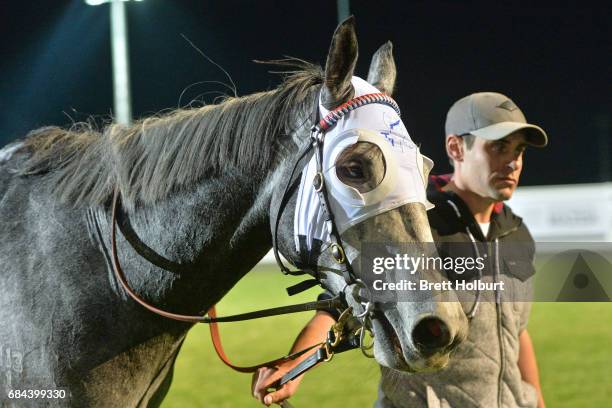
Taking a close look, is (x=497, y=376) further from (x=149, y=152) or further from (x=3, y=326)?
(x=3, y=326)

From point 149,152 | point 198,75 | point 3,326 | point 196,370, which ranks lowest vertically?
point 196,370

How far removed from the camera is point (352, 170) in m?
1.96

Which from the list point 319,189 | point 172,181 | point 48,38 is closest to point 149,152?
point 172,181

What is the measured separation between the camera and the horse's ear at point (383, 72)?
230 centimetres

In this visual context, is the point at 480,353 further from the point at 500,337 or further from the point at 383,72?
the point at 383,72

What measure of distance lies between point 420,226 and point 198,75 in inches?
415

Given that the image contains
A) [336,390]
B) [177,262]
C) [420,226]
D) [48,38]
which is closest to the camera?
[420,226]

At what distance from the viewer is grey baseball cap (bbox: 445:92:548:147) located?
2.74 m

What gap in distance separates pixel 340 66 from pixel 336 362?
3.21 m

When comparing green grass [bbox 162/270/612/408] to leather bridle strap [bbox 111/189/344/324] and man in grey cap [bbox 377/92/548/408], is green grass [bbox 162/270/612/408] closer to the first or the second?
man in grey cap [bbox 377/92/548/408]

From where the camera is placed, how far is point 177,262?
223 cm

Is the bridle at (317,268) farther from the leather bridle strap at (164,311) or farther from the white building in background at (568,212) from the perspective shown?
the white building in background at (568,212)

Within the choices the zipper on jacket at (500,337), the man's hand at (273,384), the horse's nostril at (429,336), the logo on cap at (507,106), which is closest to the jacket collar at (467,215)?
the zipper on jacket at (500,337)

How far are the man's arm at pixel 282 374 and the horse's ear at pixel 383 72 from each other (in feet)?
2.78
